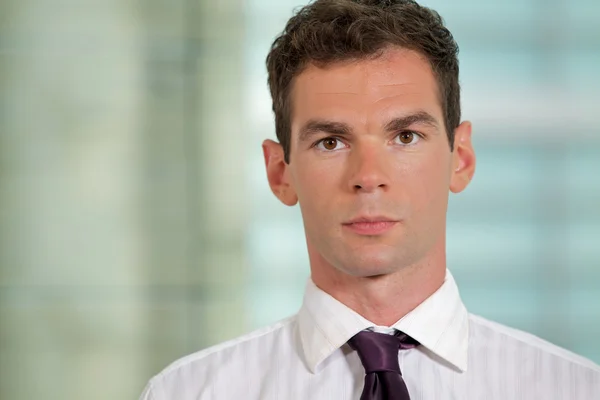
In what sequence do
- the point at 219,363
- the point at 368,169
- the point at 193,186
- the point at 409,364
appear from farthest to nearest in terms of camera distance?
1. the point at 193,186
2. the point at 219,363
3. the point at 409,364
4. the point at 368,169

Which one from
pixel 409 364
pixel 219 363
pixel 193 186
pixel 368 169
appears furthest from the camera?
pixel 193 186

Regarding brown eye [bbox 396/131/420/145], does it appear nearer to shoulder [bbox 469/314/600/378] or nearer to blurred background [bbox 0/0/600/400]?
shoulder [bbox 469/314/600/378]

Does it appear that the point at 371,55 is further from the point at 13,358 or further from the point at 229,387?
the point at 13,358

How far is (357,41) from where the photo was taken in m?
1.75

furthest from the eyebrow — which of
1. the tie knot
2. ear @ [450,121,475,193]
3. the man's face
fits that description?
the tie knot

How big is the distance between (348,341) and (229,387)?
0.25m

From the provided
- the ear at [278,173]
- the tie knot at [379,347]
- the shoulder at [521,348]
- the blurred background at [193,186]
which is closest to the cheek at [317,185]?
the ear at [278,173]

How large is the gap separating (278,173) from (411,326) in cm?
42

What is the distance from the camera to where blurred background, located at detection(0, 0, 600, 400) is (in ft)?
11.3

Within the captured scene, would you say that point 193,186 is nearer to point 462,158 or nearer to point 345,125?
point 462,158

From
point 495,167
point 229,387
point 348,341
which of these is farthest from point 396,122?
point 495,167

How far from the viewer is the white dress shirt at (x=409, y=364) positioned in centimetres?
176

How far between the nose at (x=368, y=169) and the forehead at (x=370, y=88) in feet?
0.19

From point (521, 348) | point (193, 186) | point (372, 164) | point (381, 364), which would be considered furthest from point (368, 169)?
point (193, 186)
